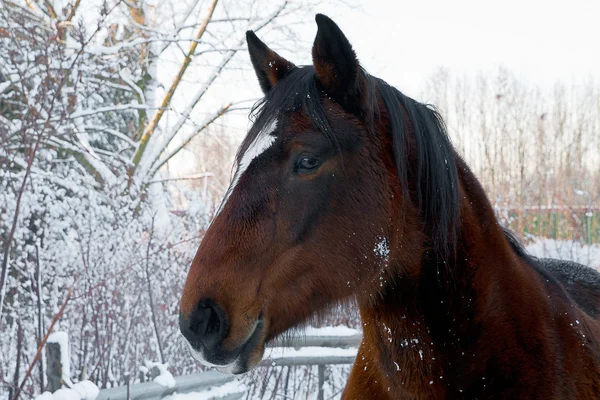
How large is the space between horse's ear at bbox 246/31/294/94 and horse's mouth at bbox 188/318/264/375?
1.09 meters

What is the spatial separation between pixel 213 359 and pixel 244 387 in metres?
2.91

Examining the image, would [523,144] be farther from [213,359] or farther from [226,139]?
[213,359]

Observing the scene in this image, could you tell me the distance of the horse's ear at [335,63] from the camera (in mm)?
1987

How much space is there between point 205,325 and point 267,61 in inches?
47.8

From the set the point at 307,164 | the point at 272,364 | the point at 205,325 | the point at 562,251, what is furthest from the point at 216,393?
the point at 562,251

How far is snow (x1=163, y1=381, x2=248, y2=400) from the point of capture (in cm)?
377

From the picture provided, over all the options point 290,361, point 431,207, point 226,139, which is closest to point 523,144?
point 226,139

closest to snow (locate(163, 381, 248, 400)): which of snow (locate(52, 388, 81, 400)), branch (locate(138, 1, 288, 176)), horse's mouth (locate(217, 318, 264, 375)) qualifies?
snow (locate(52, 388, 81, 400))

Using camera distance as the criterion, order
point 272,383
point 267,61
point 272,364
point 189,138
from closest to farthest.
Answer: point 267,61 < point 272,364 < point 272,383 < point 189,138

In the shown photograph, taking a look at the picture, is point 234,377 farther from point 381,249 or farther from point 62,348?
point 381,249

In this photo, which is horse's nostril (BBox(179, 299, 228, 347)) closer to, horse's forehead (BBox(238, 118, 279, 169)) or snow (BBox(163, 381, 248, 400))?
horse's forehead (BBox(238, 118, 279, 169))

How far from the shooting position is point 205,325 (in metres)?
1.72

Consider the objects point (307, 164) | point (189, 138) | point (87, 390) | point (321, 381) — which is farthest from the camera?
point (189, 138)

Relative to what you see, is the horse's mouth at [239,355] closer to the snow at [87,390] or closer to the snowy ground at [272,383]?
the snowy ground at [272,383]
